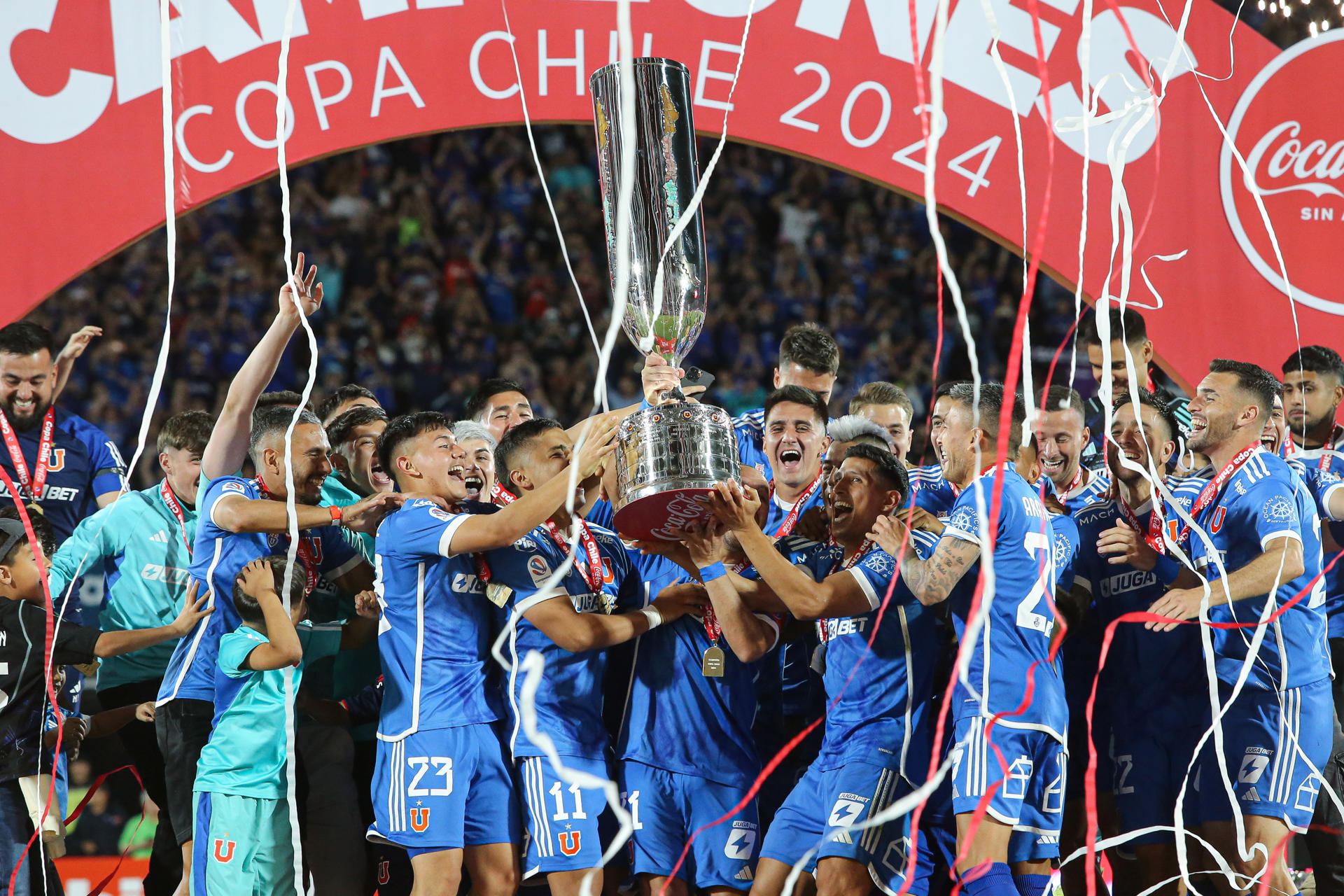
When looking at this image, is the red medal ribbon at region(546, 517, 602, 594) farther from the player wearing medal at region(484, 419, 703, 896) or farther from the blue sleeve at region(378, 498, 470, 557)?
the blue sleeve at region(378, 498, 470, 557)

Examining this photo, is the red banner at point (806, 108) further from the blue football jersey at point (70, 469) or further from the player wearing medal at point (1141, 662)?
the player wearing medal at point (1141, 662)

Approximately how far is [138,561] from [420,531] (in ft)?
5.26

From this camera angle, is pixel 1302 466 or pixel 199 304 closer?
pixel 1302 466

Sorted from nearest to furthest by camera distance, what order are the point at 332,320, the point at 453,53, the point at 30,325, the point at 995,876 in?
the point at 995,876, the point at 30,325, the point at 453,53, the point at 332,320

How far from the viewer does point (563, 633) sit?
357 cm

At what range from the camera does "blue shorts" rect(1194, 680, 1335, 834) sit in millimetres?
3838

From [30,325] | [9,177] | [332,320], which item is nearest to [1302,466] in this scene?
[30,325]

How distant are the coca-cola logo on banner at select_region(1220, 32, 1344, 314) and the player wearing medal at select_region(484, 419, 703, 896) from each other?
3617mm

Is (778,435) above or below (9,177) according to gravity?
below

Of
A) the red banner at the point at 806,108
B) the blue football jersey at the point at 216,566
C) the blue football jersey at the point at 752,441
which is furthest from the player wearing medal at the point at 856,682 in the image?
the red banner at the point at 806,108

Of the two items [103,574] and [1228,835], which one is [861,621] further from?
[103,574]

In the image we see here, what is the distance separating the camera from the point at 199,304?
9117 millimetres

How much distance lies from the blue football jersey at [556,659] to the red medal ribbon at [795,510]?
591 mm

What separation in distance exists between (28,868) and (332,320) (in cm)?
565
